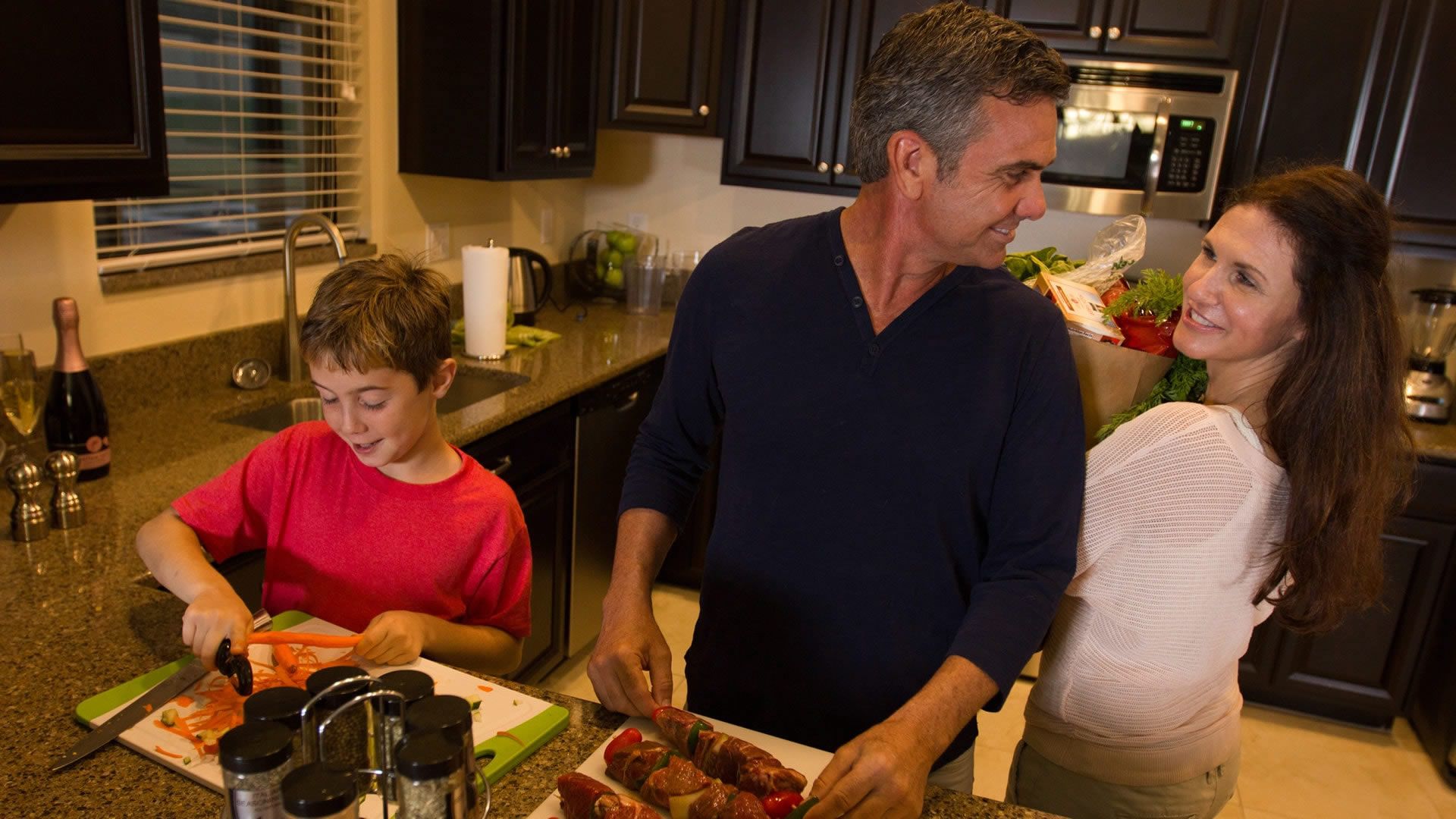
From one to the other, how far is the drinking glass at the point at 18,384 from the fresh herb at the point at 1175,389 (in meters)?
1.77

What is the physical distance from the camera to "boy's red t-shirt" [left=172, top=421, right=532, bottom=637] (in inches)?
54.7

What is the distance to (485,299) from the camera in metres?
2.88

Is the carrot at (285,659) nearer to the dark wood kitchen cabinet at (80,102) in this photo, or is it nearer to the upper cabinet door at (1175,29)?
the dark wood kitchen cabinet at (80,102)

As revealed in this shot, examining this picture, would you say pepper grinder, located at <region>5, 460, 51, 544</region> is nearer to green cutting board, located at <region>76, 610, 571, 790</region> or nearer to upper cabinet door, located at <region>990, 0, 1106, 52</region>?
green cutting board, located at <region>76, 610, 571, 790</region>

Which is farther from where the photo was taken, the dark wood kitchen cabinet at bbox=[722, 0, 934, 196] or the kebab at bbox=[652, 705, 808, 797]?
Result: the dark wood kitchen cabinet at bbox=[722, 0, 934, 196]

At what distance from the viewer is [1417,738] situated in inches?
122

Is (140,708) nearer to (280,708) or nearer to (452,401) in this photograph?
(280,708)

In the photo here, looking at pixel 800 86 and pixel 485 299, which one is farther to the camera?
pixel 800 86

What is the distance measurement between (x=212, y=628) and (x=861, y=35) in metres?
2.72

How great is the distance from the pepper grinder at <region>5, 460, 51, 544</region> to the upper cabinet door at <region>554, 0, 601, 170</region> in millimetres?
1976

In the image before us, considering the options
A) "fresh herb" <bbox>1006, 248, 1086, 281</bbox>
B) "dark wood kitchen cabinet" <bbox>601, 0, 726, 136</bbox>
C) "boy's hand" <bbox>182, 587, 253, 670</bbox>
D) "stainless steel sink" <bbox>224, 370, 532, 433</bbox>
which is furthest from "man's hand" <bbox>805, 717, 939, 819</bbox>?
"dark wood kitchen cabinet" <bbox>601, 0, 726, 136</bbox>

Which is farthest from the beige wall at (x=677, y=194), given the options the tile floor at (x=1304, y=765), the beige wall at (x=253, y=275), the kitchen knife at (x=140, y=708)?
the kitchen knife at (x=140, y=708)

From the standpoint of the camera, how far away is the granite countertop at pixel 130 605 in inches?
38.6

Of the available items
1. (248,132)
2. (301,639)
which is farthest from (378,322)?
(248,132)
